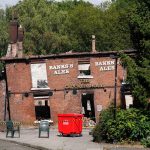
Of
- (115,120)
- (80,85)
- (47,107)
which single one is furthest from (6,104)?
(115,120)

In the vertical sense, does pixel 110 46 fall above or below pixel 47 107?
above

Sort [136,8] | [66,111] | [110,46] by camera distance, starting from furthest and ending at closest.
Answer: [110,46] < [66,111] < [136,8]

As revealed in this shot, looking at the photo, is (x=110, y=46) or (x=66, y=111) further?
(x=110, y=46)

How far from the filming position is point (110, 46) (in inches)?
2990

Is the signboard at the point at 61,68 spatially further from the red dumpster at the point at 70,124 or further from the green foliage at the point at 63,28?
the green foliage at the point at 63,28

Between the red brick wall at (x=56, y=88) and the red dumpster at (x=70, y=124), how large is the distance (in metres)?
11.7

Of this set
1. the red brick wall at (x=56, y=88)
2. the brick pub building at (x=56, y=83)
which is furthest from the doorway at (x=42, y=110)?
the red brick wall at (x=56, y=88)

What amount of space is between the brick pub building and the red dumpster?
11.7 m

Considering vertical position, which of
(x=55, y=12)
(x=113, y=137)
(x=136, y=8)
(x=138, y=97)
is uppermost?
(x=55, y=12)

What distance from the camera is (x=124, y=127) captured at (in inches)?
1037

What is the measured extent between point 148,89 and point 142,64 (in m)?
1.31

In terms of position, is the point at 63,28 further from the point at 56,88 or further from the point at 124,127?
the point at 124,127

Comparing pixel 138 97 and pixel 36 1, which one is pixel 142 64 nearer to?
pixel 138 97

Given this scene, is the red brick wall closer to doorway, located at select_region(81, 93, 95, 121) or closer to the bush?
doorway, located at select_region(81, 93, 95, 121)
